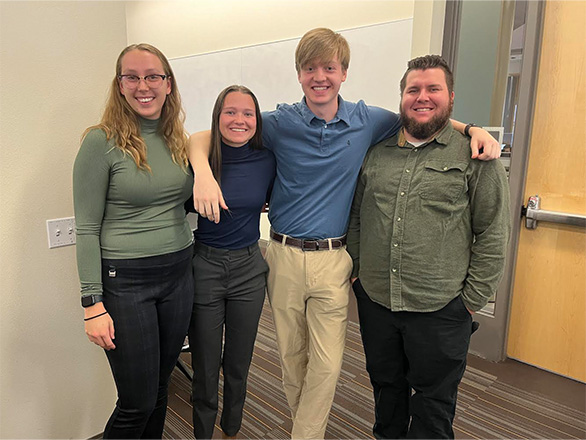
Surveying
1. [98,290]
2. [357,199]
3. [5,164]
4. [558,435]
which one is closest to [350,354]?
[558,435]

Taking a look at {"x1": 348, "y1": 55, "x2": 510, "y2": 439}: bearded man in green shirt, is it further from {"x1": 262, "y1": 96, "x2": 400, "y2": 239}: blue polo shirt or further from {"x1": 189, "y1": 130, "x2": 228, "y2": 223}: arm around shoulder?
{"x1": 189, "y1": 130, "x2": 228, "y2": 223}: arm around shoulder

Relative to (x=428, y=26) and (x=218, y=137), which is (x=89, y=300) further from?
(x=428, y=26)

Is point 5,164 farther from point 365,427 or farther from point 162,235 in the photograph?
point 365,427

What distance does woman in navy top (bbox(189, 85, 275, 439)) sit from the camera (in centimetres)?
161

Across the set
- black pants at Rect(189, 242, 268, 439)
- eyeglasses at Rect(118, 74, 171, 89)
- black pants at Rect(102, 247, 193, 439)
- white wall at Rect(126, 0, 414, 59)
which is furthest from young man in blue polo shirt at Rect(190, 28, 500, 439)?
white wall at Rect(126, 0, 414, 59)

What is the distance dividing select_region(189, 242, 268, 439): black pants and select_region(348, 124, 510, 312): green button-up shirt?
474 mm

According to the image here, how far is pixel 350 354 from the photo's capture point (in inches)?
110

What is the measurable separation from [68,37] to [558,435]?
268cm

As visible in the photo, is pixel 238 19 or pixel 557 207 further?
pixel 238 19

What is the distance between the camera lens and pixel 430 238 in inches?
61.4

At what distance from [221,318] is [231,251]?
10.1 inches

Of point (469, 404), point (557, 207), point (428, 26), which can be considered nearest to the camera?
point (469, 404)

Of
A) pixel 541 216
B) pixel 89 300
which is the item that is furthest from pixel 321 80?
pixel 541 216

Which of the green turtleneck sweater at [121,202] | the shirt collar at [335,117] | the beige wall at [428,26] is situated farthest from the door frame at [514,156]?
the green turtleneck sweater at [121,202]
